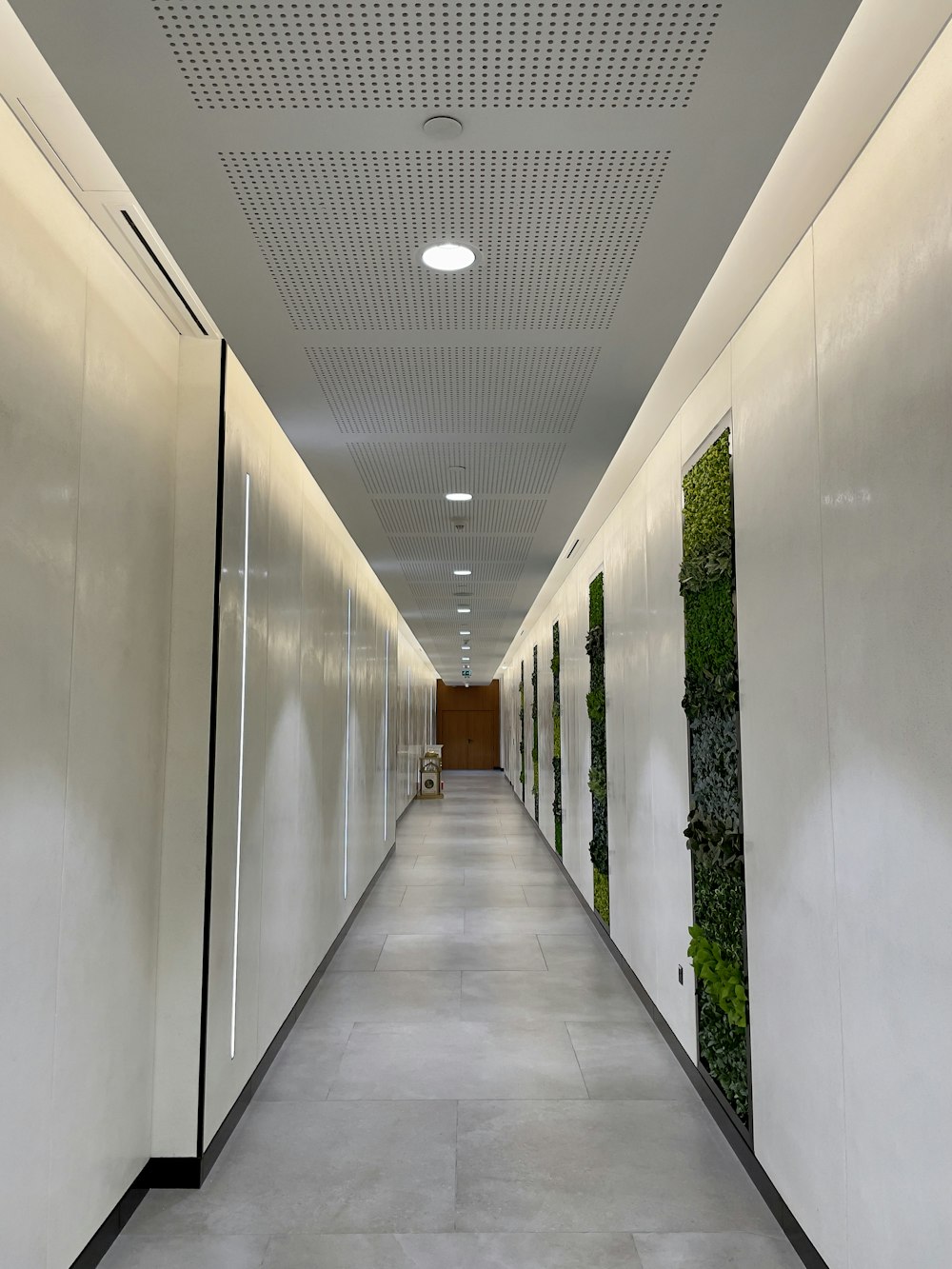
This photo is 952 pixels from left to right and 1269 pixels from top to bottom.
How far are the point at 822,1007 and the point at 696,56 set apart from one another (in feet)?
8.19

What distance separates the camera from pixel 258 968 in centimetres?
404

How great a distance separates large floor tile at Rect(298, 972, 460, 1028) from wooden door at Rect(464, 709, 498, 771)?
24166mm

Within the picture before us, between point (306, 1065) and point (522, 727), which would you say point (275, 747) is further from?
point (522, 727)

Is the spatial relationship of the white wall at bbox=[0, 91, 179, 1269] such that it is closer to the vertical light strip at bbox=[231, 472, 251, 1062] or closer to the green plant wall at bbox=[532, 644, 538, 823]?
the vertical light strip at bbox=[231, 472, 251, 1062]

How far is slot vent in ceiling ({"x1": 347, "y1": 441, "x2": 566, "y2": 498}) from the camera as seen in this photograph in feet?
15.0

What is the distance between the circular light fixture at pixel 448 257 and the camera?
2617mm

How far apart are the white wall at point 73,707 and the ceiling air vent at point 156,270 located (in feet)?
0.25

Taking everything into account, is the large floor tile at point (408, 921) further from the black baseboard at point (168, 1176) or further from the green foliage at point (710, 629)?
the green foliage at point (710, 629)

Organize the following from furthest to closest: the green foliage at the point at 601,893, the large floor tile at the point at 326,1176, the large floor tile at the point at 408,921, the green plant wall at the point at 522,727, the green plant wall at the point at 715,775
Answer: the green plant wall at the point at 522,727
the large floor tile at the point at 408,921
the green foliage at the point at 601,893
the green plant wall at the point at 715,775
the large floor tile at the point at 326,1176

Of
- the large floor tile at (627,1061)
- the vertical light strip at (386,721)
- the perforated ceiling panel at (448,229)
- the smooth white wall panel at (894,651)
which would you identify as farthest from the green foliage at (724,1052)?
the vertical light strip at (386,721)

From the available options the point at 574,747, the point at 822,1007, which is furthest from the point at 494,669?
the point at 822,1007

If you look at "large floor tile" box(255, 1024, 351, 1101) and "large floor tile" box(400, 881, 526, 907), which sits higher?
"large floor tile" box(255, 1024, 351, 1101)

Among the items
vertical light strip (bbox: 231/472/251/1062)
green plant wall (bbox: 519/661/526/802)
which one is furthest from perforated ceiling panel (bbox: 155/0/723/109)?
green plant wall (bbox: 519/661/526/802)

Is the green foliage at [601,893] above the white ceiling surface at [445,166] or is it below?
below
